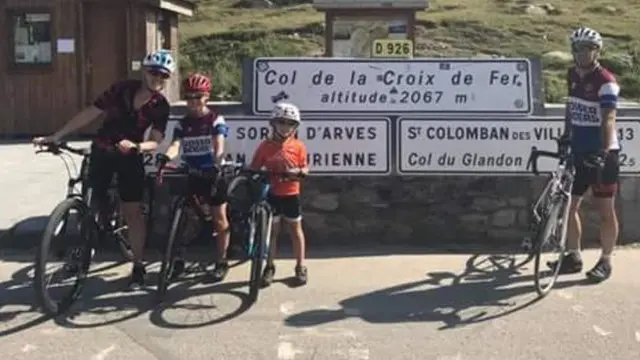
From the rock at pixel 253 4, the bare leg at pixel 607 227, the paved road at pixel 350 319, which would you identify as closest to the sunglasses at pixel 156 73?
the paved road at pixel 350 319

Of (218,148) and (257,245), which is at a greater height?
(218,148)

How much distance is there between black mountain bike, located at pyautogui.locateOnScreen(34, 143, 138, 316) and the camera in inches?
236

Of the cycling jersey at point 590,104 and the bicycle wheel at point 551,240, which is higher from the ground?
the cycling jersey at point 590,104

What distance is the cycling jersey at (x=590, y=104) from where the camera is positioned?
6.76 m

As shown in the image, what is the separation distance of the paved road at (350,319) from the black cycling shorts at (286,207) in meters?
0.54

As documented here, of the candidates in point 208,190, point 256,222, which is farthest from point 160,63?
point 256,222

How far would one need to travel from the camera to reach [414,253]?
7898 mm

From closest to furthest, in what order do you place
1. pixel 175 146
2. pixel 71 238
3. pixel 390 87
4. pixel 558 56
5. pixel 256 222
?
pixel 71 238
pixel 256 222
pixel 175 146
pixel 390 87
pixel 558 56

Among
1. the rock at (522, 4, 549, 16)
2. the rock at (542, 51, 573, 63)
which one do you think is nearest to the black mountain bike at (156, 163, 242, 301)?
the rock at (542, 51, 573, 63)

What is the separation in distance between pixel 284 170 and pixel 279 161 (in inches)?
3.8

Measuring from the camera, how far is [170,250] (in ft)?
20.8

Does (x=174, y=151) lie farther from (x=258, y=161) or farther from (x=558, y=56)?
(x=558, y=56)

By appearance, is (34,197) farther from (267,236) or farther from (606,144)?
(606,144)

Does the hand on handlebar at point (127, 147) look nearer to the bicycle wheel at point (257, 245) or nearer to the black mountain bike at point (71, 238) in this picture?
the black mountain bike at point (71, 238)
